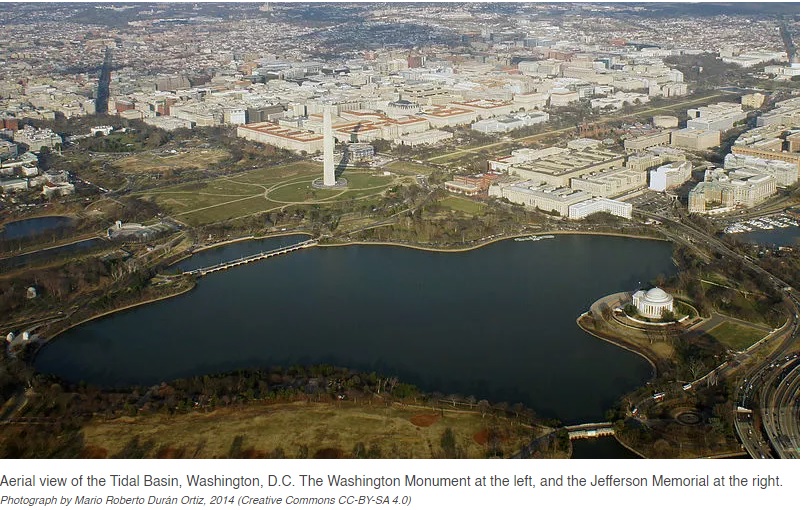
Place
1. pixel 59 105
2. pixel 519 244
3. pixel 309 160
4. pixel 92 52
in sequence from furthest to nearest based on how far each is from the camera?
pixel 92 52 → pixel 59 105 → pixel 309 160 → pixel 519 244

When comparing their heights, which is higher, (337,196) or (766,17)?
(766,17)

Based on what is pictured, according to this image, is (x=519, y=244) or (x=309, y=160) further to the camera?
(x=309, y=160)

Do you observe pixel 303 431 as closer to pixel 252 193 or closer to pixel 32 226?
pixel 32 226

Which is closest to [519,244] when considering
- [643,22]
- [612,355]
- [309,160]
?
[612,355]

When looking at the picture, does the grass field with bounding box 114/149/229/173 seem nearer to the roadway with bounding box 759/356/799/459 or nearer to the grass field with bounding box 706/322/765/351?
the grass field with bounding box 706/322/765/351

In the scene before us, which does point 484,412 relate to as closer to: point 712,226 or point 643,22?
point 712,226

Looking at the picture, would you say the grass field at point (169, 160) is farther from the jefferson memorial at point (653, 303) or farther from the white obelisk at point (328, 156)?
the jefferson memorial at point (653, 303)

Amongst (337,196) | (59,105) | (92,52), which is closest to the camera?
(337,196)

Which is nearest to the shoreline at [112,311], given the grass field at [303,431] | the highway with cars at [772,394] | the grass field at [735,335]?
the grass field at [303,431]
